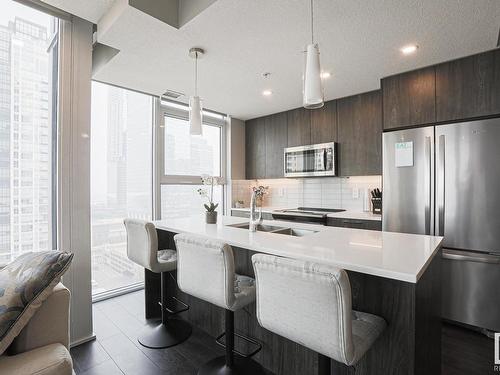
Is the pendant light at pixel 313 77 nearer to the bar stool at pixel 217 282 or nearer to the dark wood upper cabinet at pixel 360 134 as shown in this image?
the bar stool at pixel 217 282

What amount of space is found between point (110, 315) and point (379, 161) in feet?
11.3

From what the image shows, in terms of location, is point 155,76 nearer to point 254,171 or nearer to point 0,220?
point 0,220

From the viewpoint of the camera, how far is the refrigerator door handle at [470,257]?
230cm

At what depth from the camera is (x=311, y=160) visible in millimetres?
3898

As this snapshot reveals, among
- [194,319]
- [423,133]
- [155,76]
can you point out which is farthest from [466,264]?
[155,76]

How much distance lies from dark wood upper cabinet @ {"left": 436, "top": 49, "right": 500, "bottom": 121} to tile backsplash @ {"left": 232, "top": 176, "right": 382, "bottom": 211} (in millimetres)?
1215

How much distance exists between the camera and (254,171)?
476 centimetres

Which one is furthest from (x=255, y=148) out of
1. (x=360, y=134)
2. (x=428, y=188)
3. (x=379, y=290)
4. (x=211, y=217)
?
(x=379, y=290)

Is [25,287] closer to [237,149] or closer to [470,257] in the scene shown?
[470,257]

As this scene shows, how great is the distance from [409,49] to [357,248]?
1.93 m

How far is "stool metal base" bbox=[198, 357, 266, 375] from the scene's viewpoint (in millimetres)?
1747

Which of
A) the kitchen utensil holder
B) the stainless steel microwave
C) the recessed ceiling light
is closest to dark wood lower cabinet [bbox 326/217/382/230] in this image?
the kitchen utensil holder

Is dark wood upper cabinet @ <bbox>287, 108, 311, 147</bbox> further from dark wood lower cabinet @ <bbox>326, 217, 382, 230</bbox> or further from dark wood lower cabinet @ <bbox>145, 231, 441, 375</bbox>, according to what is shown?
dark wood lower cabinet @ <bbox>145, 231, 441, 375</bbox>

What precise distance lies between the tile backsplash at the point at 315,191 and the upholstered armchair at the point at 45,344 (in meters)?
3.44
